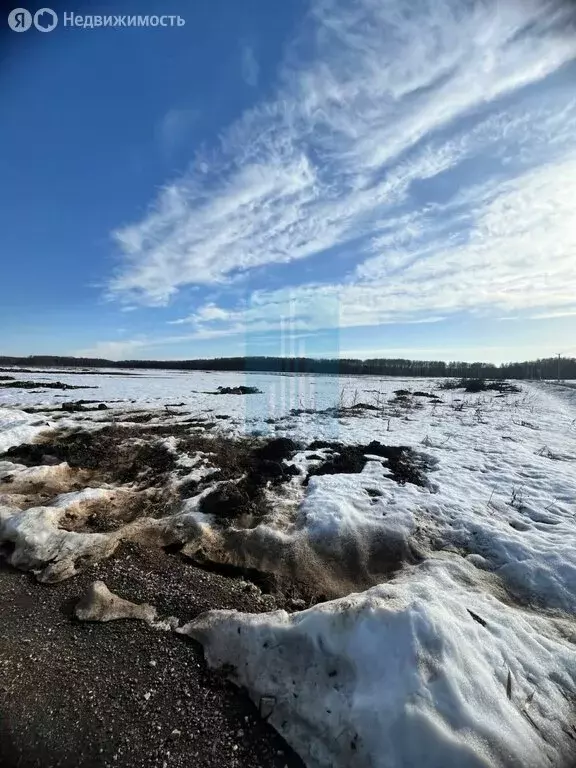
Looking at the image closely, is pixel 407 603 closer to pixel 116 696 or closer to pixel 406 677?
pixel 406 677

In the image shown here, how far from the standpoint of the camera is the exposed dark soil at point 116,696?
3.21m

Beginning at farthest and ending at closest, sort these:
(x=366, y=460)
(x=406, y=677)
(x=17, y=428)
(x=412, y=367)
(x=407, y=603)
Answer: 1. (x=412, y=367)
2. (x=17, y=428)
3. (x=366, y=460)
4. (x=407, y=603)
5. (x=406, y=677)

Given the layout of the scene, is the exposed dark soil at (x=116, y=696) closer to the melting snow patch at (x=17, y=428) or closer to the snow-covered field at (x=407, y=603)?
the snow-covered field at (x=407, y=603)

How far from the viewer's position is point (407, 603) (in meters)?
4.38

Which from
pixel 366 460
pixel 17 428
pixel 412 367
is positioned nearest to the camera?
pixel 366 460

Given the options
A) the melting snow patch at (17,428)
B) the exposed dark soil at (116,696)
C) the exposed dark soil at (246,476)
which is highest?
the melting snow patch at (17,428)

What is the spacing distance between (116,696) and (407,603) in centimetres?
325

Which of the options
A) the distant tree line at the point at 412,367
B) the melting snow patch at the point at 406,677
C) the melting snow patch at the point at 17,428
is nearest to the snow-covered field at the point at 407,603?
the melting snow patch at the point at 406,677

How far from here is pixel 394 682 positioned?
11.8 ft

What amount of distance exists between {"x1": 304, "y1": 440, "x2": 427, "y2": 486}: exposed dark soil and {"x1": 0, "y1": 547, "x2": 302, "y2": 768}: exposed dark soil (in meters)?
5.27

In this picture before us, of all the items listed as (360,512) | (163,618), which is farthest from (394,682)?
(360,512)

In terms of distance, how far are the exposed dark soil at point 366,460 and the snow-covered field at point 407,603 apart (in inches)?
5.4

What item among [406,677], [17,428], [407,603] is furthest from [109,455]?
[406,677]

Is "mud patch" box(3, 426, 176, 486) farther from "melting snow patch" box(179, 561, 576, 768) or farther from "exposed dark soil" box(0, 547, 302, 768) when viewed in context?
"melting snow patch" box(179, 561, 576, 768)
